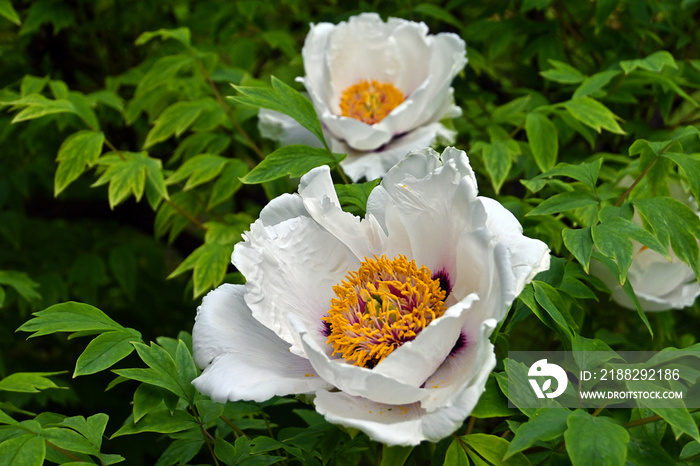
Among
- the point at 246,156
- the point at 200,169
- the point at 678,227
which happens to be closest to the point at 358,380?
the point at 678,227

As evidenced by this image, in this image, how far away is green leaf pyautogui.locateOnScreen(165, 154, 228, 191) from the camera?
1641 mm

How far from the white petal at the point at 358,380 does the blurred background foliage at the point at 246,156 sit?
0.08m

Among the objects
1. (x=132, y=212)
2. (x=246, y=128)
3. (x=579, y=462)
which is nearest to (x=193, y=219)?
(x=246, y=128)

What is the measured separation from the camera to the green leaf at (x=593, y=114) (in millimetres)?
1444

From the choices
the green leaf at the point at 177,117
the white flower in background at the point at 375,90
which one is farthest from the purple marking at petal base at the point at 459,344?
the green leaf at the point at 177,117

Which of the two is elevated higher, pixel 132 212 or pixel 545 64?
pixel 545 64

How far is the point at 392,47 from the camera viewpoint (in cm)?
185

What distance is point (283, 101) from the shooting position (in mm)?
1301

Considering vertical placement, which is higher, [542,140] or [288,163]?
[288,163]

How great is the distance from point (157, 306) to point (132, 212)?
57cm

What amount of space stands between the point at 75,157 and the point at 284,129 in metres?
0.50

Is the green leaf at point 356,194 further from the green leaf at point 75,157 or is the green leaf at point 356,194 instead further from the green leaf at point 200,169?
the green leaf at point 75,157

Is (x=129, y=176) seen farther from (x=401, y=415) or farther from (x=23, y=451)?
(x=401, y=415)

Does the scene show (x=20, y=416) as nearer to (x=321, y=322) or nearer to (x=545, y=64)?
(x=321, y=322)
